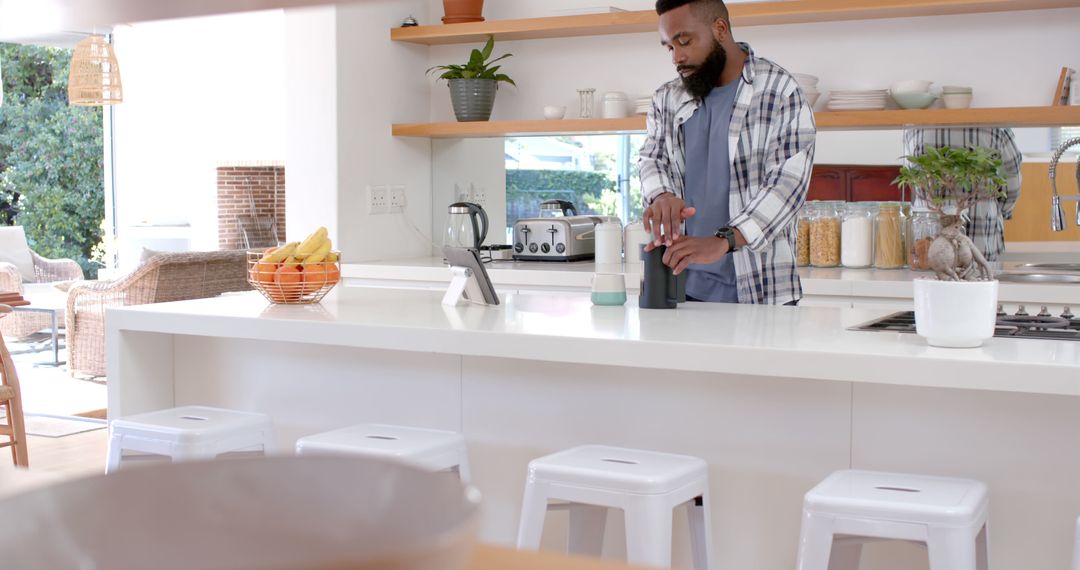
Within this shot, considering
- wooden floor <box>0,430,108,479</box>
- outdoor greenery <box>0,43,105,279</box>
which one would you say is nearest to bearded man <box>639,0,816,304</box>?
wooden floor <box>0,430,108,479</box>

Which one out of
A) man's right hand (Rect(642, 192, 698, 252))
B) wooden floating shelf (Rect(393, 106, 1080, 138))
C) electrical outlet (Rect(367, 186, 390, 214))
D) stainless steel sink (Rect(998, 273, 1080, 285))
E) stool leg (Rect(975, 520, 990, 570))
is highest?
wooden floating shelf (Rect(393, 106, 1080, 138))

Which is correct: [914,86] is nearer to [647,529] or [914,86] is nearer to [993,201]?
[993,201]

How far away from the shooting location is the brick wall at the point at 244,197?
28.5 ft

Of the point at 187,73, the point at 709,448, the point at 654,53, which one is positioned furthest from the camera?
the point at 187,73

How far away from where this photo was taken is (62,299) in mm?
7785

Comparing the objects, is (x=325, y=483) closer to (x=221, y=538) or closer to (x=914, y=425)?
(x=221, y=538)

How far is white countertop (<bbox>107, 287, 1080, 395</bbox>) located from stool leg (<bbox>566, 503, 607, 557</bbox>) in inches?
14.2

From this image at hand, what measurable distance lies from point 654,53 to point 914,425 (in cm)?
301

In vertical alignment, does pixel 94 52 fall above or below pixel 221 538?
above

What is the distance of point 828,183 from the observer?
4.63 m

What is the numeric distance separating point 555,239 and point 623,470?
2.75 meters

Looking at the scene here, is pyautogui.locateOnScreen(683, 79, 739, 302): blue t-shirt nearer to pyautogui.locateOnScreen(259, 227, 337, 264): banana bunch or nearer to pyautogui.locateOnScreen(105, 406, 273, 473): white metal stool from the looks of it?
pyautogui.locateOnScreen(259, 227, 337, 264): banana bunch

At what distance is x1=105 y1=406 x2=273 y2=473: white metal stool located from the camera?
2.48 meters

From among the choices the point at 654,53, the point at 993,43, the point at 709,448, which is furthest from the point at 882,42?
the point at 709,448
